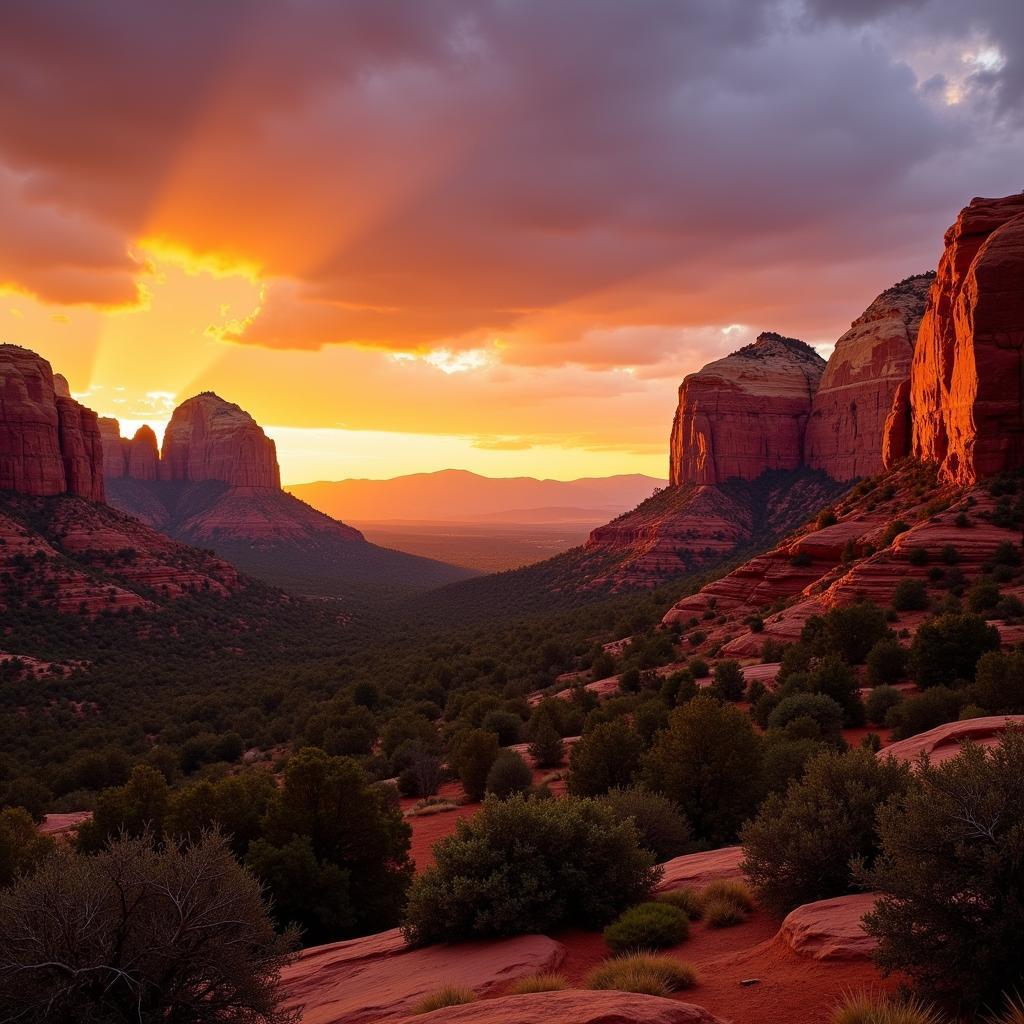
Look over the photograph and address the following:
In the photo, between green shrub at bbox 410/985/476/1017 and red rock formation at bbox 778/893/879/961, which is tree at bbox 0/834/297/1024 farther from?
red rock formation at bbox 778/893/879/961

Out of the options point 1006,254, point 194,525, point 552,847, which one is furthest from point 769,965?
point 194,525

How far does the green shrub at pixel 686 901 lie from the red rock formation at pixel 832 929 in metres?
1.95

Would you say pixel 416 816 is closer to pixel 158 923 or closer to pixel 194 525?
pixel 158 923

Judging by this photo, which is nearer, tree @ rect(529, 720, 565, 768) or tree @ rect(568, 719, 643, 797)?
tree @ rect(568, 719, 643, 797)

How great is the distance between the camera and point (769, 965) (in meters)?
8.45

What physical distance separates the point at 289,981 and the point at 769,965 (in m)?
6.28

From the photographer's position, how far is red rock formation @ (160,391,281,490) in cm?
17038

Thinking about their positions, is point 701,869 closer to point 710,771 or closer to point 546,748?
point 710,771

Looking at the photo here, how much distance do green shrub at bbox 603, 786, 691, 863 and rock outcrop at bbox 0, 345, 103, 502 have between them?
7612 cm

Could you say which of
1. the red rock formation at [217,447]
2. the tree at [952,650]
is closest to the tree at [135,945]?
the tree at [952,650]

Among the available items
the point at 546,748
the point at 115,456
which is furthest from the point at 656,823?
the point at 115,456

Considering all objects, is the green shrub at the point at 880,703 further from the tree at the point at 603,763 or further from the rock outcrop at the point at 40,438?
the rock outcrop at the point at 40,438

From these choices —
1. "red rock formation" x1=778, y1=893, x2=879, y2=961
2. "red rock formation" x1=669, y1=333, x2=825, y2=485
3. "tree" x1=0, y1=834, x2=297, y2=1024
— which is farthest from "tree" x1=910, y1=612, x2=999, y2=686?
"red rock formation" x1=669, y1=333, x2=825, y2=485

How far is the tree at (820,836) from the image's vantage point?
32.7ft
